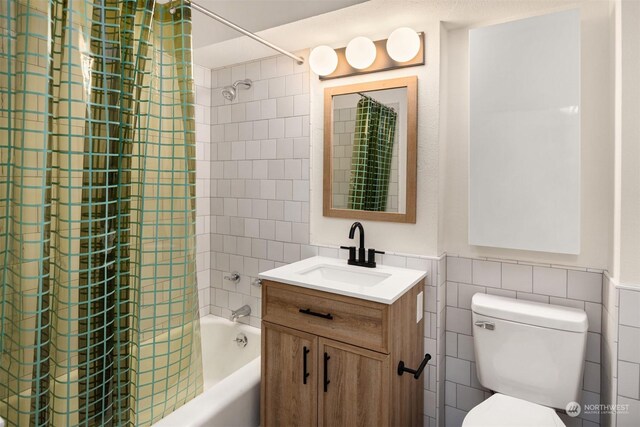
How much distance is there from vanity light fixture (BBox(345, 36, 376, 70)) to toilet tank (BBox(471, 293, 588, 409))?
1340 millimetres

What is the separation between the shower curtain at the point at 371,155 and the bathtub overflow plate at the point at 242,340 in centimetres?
120

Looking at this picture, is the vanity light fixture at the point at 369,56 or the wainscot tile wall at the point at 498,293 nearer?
the wainscot tile wall at the point at 498,293

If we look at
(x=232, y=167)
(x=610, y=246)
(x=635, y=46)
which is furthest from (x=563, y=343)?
(x=232, y=167)

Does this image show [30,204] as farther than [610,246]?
No

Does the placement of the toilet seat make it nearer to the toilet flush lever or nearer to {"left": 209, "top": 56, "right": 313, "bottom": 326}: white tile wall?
the toilet flush lever

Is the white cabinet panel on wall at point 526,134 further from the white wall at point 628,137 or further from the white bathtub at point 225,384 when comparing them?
the white bathtub at point 225,384

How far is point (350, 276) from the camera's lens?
204cm

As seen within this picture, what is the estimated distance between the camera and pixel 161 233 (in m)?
1.41

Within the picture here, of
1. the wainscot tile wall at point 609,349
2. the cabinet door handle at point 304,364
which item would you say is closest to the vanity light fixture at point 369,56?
the wainscot tile wall at point 609,349

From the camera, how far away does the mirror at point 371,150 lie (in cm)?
200

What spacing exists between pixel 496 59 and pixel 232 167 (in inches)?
68.8

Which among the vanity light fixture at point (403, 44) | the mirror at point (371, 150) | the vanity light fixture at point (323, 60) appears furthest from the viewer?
the vanity light fixture at point (323, 60)

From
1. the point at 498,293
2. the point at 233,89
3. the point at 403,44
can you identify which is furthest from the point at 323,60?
the point at 498,293

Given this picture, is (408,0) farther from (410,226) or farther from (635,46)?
(410,226)
